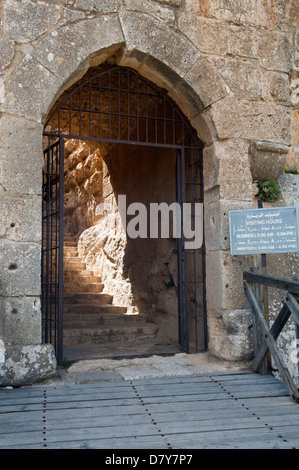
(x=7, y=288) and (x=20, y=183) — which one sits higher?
(x=20, y=183)

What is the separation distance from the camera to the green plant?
471 centimetres

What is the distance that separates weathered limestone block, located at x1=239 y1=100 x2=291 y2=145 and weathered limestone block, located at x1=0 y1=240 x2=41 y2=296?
2.33 m

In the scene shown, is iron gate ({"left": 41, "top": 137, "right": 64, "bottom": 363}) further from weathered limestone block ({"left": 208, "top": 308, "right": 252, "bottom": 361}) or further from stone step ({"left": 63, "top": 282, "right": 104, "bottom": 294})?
stone step ({"left": 63, "top": 282, "right": 104, "bottom": 294})

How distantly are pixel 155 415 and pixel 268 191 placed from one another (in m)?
2.64

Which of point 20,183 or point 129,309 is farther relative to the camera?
point 129,309

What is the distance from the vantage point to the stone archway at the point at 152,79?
371cm

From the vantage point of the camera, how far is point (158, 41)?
14.1 feet

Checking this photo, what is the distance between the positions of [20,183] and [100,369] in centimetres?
177

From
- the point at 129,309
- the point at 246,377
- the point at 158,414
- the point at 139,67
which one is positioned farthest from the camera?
Result: the point at 129,309

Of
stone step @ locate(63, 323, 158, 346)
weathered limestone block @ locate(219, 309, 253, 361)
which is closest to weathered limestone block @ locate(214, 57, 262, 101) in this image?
weathered limestone block @ locate(219, 309, 253, 361)

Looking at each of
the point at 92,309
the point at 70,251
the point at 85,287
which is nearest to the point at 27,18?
the point at 92,309
